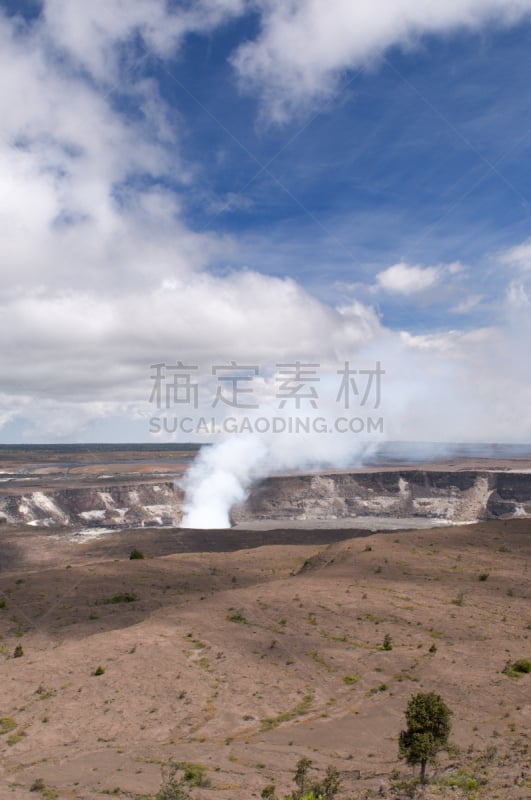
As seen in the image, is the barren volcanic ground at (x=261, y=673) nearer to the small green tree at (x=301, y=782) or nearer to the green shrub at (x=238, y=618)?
the green shrub at (x=238, y=618)

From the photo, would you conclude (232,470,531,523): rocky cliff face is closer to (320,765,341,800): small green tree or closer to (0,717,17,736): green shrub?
Answer: (0,717,17,736): green shrub

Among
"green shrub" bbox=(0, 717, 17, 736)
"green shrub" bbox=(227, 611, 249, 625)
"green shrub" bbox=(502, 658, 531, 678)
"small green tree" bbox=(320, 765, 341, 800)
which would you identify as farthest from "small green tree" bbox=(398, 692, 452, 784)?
"green shrub" bbox=(227, 611, 249, 625)

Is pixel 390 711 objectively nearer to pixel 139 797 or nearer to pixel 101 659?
pixel 139 797

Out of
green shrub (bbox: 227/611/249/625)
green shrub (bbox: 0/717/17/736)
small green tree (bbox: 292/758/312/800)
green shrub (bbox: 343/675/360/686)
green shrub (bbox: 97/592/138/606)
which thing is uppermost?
small green tree (bbox: 292/758/312/800)

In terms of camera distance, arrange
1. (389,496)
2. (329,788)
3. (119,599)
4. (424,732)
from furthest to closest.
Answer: (389,496)
(119,599)
(424,732)
(329,788)

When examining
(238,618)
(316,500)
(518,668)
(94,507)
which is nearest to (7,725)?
(238,618)

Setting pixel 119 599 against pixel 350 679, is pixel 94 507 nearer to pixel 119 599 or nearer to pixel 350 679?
pixel 119 599

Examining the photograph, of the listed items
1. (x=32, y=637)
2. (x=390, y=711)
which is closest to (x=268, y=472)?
(x=32, y=637)
